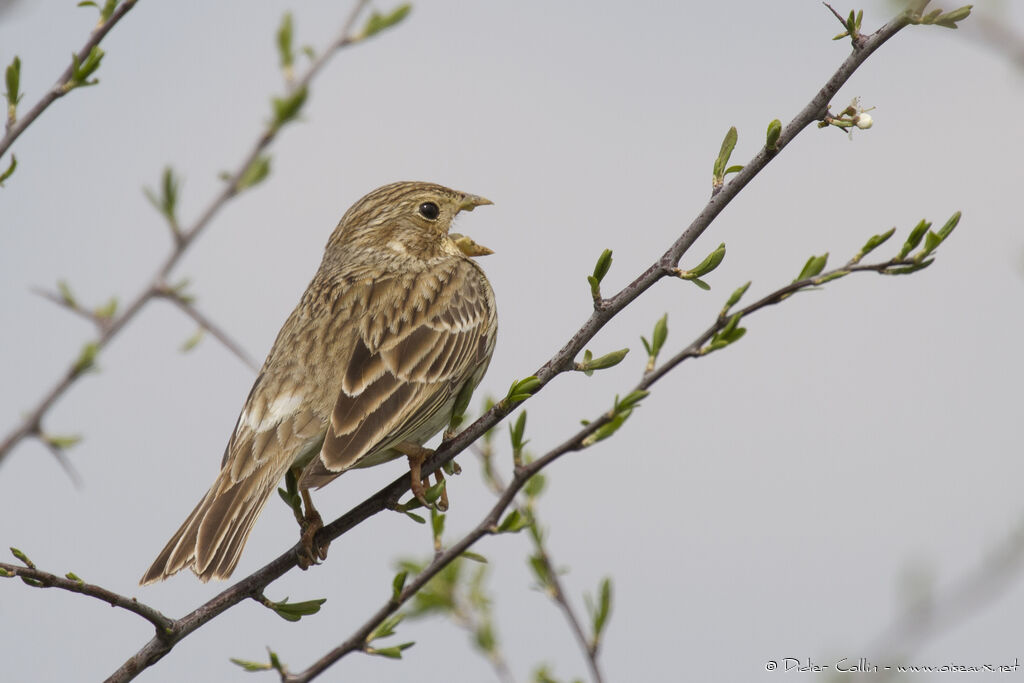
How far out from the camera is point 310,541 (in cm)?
507

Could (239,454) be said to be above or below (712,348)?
above

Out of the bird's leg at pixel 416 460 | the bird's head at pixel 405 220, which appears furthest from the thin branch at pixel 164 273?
the bird's head at pixel 405 220

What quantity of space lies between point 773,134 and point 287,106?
1790mm

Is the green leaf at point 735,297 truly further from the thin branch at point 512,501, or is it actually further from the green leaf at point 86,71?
the green leaf at point 86,71

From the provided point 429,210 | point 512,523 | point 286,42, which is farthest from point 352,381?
point 286,42

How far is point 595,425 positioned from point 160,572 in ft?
8.17

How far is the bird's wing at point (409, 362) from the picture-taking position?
221 inches

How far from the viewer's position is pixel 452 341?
6543 mm

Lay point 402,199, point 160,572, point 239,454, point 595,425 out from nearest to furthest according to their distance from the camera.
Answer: point 595,425
point 160,572
point 239,454
point 402,199

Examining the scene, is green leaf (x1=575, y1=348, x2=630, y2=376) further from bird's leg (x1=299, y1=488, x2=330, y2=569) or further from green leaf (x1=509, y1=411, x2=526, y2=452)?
bird's leg (x1=299, y1=488, x2=330, y2=569)

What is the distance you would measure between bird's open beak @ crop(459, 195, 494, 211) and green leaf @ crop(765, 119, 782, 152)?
4.47 meters

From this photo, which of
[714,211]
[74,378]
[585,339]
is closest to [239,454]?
[585,339]

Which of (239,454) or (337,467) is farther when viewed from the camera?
(239,454)

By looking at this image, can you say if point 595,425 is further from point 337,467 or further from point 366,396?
point 366,396
